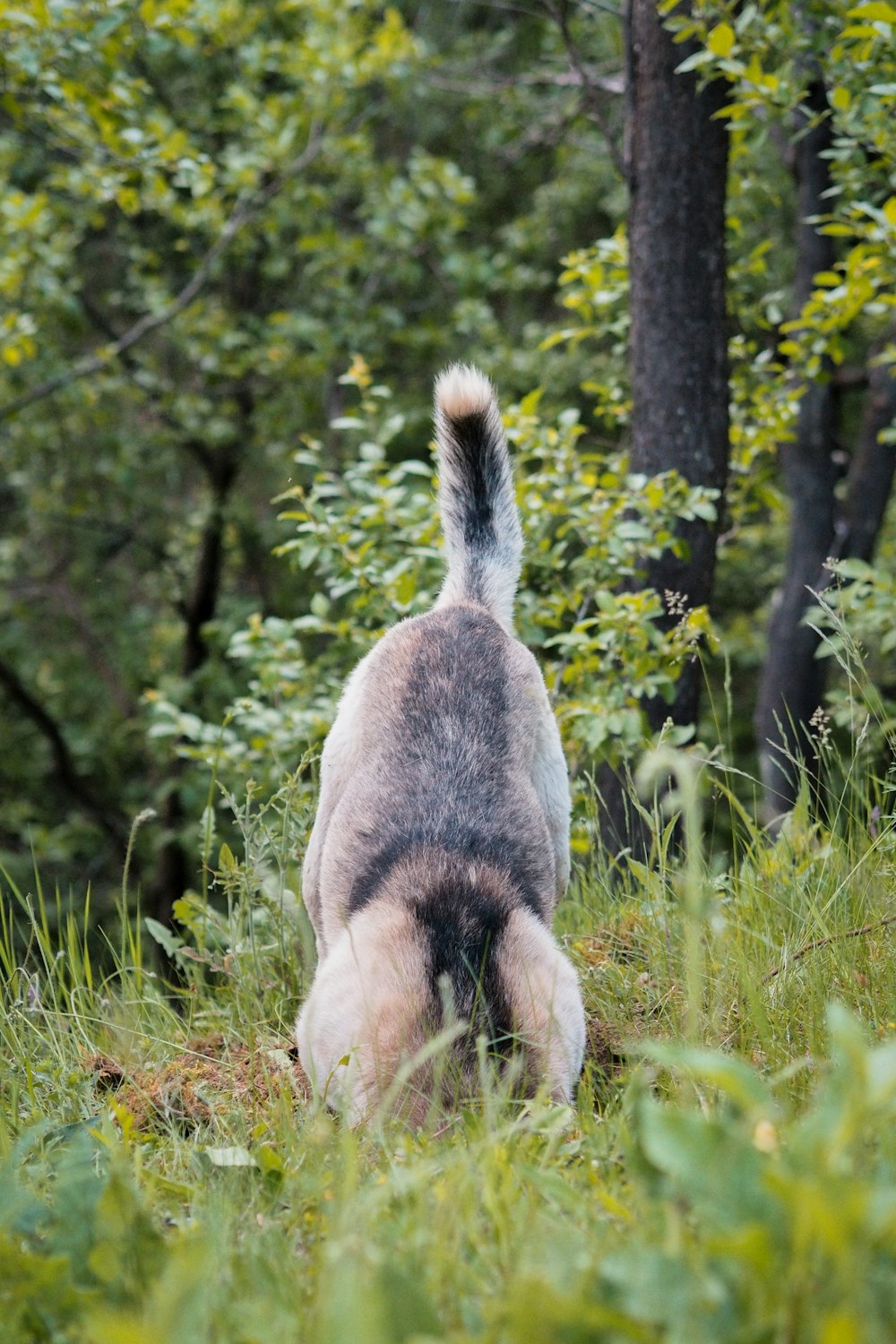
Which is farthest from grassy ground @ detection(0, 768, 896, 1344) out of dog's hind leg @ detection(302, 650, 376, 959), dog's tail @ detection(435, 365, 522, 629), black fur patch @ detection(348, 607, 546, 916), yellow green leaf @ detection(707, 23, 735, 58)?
yellow green leaf @ detection(707, 23, 735, 58)

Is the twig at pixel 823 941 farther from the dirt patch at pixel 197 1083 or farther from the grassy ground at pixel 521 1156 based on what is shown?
the dirt patch at pixel 197 1083

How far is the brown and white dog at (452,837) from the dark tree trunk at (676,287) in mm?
1130

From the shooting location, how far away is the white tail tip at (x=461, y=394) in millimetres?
4152

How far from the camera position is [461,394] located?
4148 mm

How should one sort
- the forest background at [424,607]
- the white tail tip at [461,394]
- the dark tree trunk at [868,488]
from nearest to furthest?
the forest background at [424,607] < the white tail tip at [461,394] < the dark tree trunk at [868,488]

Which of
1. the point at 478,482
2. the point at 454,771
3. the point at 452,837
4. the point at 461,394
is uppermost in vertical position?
the point at 461,394

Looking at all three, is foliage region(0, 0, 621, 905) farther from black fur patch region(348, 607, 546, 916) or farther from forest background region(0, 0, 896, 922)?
black fur patch region(348, 607, 546, 916)

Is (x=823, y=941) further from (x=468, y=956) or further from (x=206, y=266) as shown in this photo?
(x=206, y=266)

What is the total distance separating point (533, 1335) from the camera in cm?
131

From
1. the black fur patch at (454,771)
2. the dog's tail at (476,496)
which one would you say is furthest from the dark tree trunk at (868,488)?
the black fur patch at (454,771)

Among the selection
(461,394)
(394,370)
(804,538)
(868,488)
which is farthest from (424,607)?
(394,370)

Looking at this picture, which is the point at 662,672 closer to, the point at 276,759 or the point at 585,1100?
the point at 276,759

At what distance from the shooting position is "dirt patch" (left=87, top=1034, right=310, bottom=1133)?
300 cm

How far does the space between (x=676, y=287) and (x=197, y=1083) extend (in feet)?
12.2
